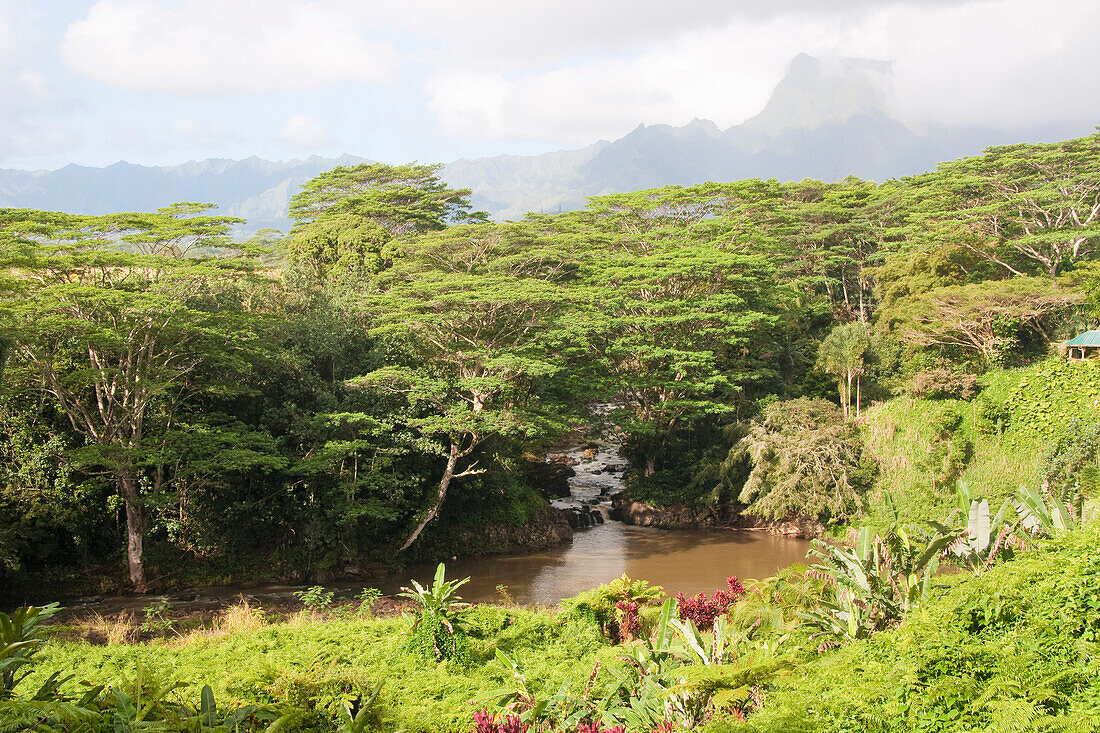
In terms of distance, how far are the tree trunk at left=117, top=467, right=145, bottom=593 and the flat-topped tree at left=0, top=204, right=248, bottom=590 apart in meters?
0.02

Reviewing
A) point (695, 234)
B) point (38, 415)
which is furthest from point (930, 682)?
point (695, 234)

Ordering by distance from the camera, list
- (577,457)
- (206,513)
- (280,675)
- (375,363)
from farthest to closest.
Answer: (577,457) < (375,363) < (206,513) < (280,675)

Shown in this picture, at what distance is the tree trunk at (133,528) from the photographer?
39.5ft

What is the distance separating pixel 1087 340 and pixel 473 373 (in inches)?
525

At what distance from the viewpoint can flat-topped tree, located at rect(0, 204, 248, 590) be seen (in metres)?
11.1

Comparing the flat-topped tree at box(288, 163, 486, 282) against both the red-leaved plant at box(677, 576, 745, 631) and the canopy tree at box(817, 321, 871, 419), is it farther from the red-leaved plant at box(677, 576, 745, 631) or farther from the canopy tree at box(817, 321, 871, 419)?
the red-leaved plant at box(677, 576, 745, 631)

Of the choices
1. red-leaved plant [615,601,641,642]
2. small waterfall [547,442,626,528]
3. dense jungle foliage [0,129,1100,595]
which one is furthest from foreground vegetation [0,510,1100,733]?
small waterfall [547,442,626,528]

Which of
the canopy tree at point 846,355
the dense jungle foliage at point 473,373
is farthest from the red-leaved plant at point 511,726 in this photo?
the canopy tree at point 846,355

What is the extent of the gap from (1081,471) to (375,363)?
13.7 metres

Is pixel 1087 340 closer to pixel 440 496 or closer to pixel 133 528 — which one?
pixel 440 496

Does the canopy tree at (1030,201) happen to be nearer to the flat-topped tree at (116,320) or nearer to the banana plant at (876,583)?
the banana plant at (876,583)

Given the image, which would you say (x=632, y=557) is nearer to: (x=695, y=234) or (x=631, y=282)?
(x=631, y=282)

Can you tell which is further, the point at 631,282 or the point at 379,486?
the point at 631,282

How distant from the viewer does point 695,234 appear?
2166 cm
